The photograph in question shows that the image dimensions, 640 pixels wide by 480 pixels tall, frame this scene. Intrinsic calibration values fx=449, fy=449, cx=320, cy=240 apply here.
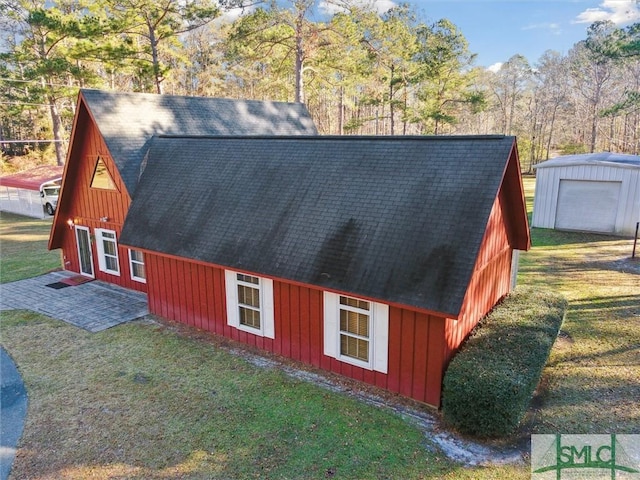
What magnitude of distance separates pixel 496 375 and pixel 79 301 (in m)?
11.1

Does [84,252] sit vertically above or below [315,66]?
below

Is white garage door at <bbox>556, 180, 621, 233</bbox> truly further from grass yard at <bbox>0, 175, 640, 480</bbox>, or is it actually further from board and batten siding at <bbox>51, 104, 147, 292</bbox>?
board and batten siding at <bbox>51, 104, 147, 292</bbox>

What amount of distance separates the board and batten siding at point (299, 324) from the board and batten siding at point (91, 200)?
2.65 m

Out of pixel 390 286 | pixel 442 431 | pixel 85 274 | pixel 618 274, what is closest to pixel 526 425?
pixel 442 431

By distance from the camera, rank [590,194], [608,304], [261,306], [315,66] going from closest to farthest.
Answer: [261,306], [608,304], [590,194], [315,66]

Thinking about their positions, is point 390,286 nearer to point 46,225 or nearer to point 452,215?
point 452,215

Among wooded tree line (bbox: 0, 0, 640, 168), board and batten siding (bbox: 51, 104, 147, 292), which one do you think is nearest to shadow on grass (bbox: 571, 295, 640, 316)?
wooded tree line (bbox: 0, 0, 640, 168)

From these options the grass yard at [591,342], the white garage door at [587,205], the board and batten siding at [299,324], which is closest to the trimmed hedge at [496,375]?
the board and batten siding at [299,324]

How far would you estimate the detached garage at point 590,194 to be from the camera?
18031 millimetres

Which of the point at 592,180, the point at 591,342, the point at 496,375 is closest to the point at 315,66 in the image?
the point at 592,180

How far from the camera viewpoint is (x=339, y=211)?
27.7ft

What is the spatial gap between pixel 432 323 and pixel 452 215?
1773 millimetres

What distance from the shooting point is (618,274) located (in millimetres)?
13977

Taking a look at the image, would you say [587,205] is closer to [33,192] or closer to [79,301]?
[79,301]
